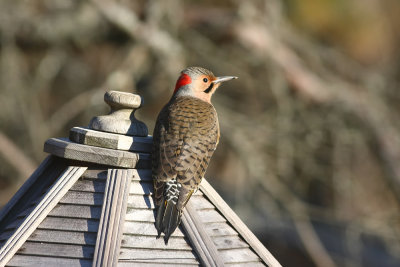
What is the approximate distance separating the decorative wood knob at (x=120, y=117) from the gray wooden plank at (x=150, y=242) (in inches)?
15.5

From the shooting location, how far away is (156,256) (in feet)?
4.99

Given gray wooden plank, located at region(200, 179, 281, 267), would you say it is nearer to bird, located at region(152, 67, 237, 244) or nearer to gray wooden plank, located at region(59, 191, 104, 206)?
bird, located at region(152, 67, 237, 244)

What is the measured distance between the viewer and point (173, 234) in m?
1.58

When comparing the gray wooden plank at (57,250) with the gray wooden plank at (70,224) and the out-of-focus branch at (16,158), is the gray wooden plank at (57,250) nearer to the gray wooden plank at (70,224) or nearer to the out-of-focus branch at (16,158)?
the gray wooden plank at (70,224)

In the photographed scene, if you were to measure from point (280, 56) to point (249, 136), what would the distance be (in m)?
1.03

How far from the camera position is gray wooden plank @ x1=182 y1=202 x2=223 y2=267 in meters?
1.57

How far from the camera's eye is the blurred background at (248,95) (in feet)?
17.9

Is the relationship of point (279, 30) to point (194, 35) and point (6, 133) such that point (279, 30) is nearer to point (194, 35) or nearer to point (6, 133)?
point (194, 35)

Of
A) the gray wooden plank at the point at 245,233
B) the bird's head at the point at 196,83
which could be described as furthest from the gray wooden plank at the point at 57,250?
the bird's head at the point at 196,83

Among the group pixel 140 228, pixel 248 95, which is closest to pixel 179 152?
pixel 140 228

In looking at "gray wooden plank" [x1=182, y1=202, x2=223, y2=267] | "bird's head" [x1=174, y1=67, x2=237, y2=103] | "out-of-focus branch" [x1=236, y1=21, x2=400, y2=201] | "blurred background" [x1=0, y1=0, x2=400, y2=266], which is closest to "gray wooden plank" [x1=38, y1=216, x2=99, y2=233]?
"gray wooden plank" [x1=182, y1=202, x2=223, y2=267]

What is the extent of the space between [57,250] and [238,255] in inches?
20.3

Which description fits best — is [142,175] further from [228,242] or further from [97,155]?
[228,242]

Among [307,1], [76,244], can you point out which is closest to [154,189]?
[76,244]
